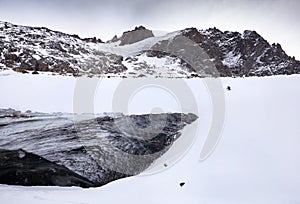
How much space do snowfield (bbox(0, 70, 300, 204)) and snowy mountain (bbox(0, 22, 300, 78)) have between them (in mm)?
13755

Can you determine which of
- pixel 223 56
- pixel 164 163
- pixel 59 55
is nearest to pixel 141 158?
pixel 164 163

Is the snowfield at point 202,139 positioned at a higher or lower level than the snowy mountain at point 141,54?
lower

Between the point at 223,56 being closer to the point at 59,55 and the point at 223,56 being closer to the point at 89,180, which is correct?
the point at 59,55

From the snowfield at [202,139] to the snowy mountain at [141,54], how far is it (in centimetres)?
1375

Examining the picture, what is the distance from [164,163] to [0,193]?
308 centimetres

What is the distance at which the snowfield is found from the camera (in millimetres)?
4516

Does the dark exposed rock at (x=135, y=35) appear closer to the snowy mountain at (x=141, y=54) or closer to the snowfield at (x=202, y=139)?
the snowy mountain at (x=141, y=54)

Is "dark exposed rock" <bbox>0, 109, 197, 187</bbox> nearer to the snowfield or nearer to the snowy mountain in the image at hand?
the snowfield

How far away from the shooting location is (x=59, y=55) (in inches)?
1927

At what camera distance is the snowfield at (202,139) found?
452cm

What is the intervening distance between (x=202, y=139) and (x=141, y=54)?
7509 cm

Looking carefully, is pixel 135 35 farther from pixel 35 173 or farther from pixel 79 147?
pixel 35 173

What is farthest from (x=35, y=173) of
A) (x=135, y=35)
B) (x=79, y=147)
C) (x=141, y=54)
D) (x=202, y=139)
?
(x=135, y=35)

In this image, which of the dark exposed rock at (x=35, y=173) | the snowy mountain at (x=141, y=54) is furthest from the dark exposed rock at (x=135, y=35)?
the dark exposed rock at (x=35, y=173)
